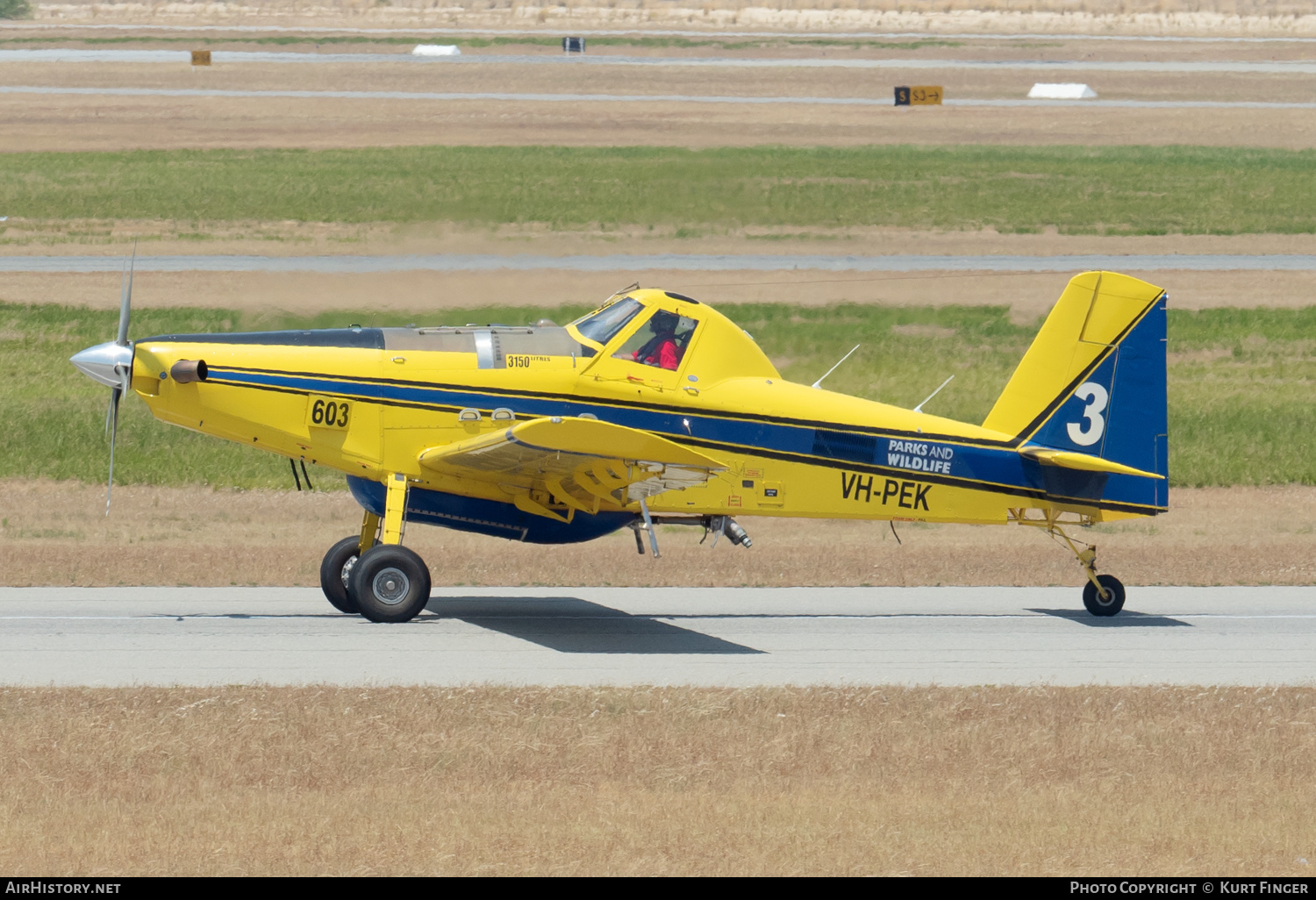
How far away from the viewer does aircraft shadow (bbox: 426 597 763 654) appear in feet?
47.3

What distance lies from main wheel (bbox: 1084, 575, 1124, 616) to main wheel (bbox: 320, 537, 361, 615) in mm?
6986

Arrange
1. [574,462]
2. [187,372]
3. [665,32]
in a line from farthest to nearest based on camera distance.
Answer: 1. [665,32]
2. [187,372]
3. [574,462]

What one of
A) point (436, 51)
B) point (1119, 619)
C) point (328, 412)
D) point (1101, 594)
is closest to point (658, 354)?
point (328, 412)

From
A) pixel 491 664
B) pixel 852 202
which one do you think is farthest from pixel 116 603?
pixel 852 202

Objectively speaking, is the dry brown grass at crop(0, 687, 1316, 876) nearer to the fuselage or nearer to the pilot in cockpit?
the fuselage

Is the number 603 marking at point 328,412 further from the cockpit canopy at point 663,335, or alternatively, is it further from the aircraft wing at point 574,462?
the cockpit canopy at point 663,335

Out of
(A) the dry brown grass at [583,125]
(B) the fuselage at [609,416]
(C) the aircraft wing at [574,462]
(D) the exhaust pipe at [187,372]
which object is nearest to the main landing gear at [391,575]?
(B) the fuselage at [609,416]

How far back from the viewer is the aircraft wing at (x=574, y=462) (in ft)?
44.1

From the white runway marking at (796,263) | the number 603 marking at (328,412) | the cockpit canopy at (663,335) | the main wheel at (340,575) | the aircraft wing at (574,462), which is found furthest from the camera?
the white runway marking at (796,263)

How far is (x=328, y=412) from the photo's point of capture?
1479 centimetres

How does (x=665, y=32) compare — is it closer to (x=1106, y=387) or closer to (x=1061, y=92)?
(x=1061, y=92)

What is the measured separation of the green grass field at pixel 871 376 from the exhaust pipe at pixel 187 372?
4414mm

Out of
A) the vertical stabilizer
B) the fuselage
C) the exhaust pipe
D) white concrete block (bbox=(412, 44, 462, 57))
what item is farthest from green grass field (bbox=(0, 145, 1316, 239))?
white concrete block (bbox=(412, 44, 462, 57))

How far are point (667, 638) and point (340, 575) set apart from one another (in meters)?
3.15
